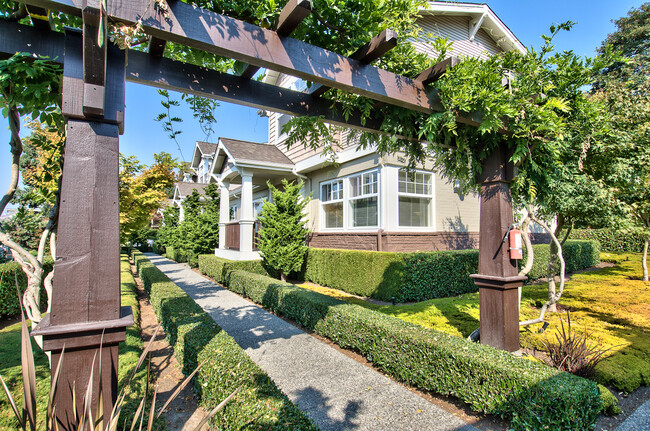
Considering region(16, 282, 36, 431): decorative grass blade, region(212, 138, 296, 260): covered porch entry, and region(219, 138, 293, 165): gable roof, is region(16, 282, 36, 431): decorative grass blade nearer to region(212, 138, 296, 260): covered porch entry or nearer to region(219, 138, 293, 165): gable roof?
region(212, 138, 296, 260): covered porch entry

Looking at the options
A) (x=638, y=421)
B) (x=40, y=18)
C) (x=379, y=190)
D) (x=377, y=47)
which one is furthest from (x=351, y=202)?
(x=40, y=18)

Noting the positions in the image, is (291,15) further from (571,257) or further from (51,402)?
(571,257)

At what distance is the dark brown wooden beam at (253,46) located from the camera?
6.64ft

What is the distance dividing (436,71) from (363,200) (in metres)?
6.53

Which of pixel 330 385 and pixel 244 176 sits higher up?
pixel 244 176

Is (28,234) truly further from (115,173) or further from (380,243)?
(115,173)

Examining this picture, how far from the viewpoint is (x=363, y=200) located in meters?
9.63

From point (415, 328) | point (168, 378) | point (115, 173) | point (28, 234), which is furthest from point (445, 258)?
point (28, 234)

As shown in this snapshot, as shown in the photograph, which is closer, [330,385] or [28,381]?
[28,381]

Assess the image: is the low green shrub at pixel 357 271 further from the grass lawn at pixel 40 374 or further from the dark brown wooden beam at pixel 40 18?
the dark brown wooden beam at pixel 40 18

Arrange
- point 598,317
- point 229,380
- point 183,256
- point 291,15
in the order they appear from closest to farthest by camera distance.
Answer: point 291,15
point 229,380
point 598,317
point 183,256

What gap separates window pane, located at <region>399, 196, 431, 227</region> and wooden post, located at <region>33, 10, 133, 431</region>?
771 centimetres

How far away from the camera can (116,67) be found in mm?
2180

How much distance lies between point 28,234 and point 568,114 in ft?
73.2
